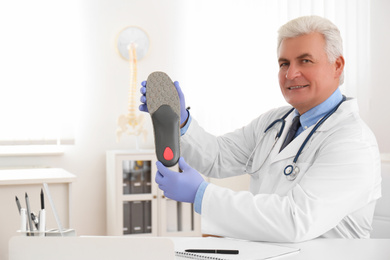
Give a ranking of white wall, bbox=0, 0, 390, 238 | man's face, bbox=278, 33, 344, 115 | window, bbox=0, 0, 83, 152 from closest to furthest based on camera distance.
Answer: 1. man's face, bbox=278, 33, 344, 115
2. window, bbox=0, 0, 83, 152
3. white wall, bbox=0, 0, 390, 238

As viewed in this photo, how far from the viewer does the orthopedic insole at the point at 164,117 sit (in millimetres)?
1336

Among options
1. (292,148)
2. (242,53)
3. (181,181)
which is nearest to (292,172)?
(292,148)

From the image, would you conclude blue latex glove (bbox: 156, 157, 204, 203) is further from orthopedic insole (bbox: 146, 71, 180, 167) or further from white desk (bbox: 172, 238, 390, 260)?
white desk (bbox: 172, 238, 390, 260)

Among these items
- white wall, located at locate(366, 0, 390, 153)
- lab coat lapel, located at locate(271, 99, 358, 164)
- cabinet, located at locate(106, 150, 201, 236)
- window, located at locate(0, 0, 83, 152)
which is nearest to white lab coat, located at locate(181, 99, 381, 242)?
lab coat lapel, located at locate(271, 99, 358, 164)

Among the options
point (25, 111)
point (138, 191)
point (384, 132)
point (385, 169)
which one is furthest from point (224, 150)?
point (384, 132)

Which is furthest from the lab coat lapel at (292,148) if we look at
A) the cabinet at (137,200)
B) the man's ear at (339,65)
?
the cabinet at (137,200)

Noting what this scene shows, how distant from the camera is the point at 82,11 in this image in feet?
13.5

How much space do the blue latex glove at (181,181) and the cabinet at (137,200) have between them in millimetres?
2547

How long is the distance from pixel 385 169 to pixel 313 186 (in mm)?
416

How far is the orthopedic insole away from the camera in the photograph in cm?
134

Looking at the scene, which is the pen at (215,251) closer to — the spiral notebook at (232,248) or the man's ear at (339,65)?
the spiral notebook at (232,248)

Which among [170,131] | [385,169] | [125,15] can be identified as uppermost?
[125,15]

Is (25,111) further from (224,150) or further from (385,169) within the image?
(385,169)

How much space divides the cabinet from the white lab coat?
2302mm
